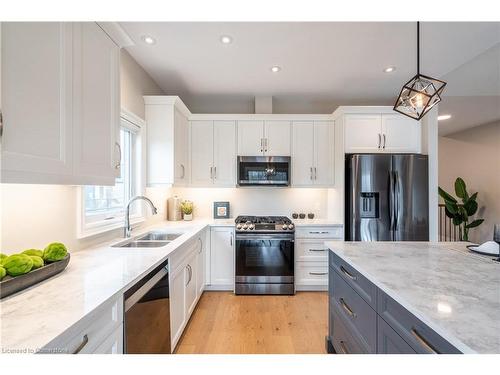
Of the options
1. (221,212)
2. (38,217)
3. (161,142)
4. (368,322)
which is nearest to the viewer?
(368,322)

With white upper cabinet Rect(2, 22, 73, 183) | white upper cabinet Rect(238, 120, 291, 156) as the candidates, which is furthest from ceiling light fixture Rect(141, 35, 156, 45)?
white upper cabinet Rect(238, 120, 291, 156)

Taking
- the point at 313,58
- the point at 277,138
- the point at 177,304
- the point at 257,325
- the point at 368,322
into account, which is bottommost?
the point at 257,325

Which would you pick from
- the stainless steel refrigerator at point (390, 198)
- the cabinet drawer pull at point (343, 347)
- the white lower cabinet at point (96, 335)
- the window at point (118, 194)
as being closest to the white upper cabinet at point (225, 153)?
the window at point (118, 194)

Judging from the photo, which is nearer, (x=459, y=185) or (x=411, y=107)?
(x=411, y=107)

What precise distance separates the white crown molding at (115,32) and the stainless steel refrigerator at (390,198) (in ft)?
8.47

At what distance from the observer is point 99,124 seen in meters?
1.31

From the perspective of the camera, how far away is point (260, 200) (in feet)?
11.7

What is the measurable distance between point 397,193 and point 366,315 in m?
2.04

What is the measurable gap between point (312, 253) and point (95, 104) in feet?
8.94

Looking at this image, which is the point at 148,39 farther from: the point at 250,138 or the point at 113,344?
the point at 113,344

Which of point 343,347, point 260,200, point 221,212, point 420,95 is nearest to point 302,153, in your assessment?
point 260,200

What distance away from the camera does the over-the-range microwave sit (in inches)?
125
